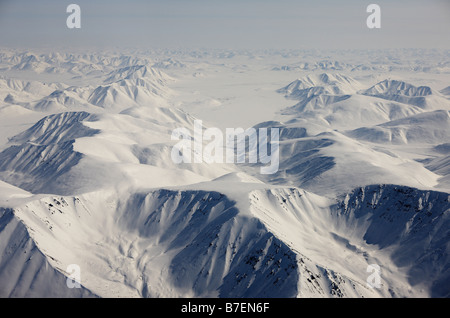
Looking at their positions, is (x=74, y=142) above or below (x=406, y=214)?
above

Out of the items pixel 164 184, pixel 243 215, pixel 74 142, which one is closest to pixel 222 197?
pixel 243 215

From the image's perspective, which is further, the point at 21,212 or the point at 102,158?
the point at 102,158

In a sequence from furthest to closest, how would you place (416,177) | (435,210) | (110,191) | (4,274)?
(416,177)
(110,191)
(435,210)
(4,274)

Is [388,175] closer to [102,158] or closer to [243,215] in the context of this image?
[243,215]

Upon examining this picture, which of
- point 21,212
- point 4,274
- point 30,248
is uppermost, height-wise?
point 21,212

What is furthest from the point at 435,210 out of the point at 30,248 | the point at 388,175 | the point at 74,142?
the point at 74,142

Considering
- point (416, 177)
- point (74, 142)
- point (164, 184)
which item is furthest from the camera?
point (74, 142)
